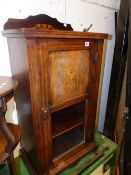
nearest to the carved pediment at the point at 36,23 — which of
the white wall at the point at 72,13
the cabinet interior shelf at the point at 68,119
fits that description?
the white wall at the point at 72,13

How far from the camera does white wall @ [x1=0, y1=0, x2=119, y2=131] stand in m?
0.93

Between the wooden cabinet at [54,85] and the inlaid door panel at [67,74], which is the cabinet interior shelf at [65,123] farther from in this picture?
the inlaid door panel at [67,74]

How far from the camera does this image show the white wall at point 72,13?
3.06 ft

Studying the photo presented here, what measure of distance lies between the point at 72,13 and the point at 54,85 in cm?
73

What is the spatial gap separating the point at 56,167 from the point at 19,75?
646 millimetres

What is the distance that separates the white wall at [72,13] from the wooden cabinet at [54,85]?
0.15 metres

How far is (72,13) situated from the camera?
4.00 feet

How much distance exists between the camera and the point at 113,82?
1568 mm

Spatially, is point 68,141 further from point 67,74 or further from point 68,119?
point 67,74

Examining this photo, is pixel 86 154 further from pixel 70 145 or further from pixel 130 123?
pixel 130 123

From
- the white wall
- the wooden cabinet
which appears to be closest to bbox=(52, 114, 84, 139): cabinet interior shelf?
the wooden cabinet

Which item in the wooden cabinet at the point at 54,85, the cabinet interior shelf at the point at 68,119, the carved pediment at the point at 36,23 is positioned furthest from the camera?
the cabinet interior shelf at the point at 68,119

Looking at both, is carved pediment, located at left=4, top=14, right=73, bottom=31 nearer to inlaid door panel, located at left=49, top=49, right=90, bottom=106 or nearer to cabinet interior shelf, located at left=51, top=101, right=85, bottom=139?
inlaid door panel, located at left=49, top=49, right=90, bottom=106

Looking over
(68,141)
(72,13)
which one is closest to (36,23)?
(72,13)
